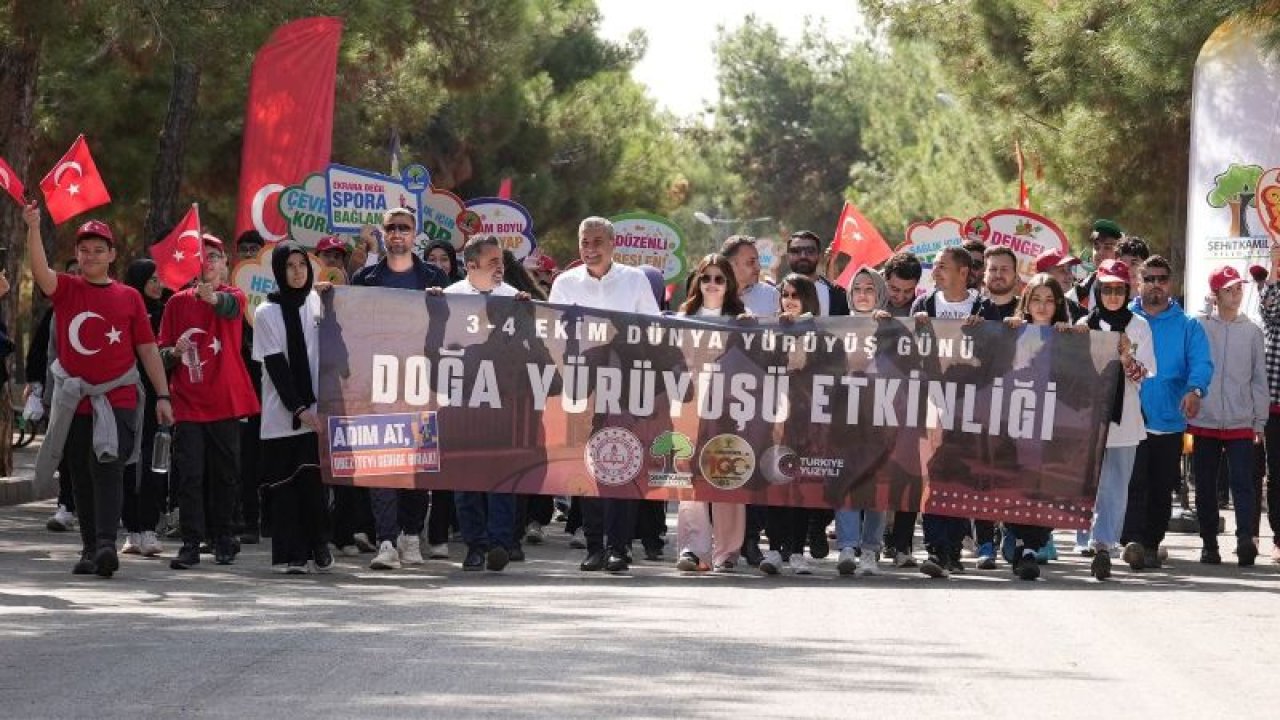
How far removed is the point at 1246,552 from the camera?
15.1m

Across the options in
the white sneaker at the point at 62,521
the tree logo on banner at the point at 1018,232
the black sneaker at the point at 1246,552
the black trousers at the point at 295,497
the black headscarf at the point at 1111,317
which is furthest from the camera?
the tree logo on banner at the point at 1018,232

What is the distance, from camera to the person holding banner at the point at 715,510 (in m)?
13.9

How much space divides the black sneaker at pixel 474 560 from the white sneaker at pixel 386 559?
1.25ft

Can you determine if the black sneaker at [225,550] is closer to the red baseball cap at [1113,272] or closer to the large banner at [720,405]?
the large banner at [720,405]

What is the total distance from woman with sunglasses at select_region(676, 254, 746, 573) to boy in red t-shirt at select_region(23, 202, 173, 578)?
9.57ft

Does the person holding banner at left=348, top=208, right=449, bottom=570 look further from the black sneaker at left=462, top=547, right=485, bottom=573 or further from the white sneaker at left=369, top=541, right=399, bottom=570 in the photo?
the black sneaker at left=462, top=547, right=485, bottom=573

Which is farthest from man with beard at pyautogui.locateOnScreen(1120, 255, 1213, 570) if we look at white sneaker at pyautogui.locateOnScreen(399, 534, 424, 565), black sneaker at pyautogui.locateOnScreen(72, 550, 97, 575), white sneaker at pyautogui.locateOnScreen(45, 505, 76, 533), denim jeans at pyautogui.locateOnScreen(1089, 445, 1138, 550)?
white sneaker at pyautogui.locateOnScreen(45, 505, 76, 533)

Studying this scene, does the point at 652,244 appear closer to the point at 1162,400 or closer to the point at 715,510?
the point at 1162,400

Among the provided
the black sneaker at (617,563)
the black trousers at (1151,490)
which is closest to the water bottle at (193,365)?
the black sneaker at (617,563)

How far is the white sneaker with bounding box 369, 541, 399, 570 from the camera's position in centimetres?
1380

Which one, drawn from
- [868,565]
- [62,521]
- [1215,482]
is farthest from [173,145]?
[868,565]

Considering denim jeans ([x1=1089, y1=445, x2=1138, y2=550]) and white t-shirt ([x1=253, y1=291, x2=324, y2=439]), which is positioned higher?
white t-shirt ([x1=253, y1=291, x2=324, y2=439])

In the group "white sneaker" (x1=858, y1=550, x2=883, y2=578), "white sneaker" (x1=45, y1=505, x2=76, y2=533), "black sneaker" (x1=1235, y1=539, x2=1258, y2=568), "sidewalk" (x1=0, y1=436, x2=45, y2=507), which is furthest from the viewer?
"sidewalk" (x1=0, y1=436, x2=45, y2=507)

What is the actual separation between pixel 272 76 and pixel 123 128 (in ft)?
32.6
